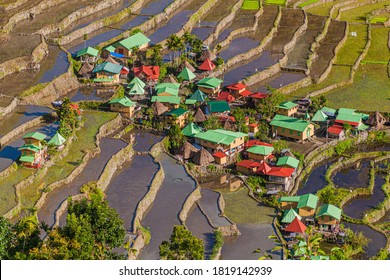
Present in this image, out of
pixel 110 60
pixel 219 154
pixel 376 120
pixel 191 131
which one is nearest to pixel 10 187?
pixel 219 154

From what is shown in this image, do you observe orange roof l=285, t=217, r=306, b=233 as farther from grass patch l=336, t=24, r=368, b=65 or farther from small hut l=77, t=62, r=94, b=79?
grass patch l=336, t=24, r=368, b=65

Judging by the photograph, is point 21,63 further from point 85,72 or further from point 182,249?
point 182,249

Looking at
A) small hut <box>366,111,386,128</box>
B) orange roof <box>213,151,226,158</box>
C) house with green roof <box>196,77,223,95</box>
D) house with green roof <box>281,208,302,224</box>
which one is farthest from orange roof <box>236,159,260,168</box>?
small hut <box>366,111,386,128</box>

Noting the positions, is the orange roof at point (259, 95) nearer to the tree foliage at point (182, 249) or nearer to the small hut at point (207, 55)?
the small hut at point (207, 55)

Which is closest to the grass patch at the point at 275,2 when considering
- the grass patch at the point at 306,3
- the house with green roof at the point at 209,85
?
the grass patch at the point at 306,3

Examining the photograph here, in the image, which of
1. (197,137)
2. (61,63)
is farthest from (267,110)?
(61,63)

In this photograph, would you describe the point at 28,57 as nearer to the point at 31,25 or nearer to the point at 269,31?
the point at 31,25
